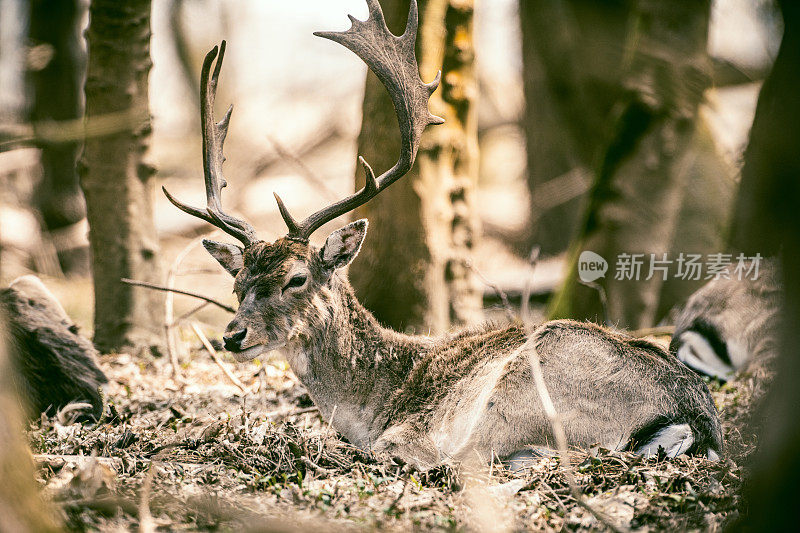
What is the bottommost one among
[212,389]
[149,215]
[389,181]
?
[212,389]

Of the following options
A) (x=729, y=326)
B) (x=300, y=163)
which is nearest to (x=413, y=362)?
(x=300, y=163)

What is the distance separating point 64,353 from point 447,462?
3359mm

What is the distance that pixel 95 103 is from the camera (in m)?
7.32

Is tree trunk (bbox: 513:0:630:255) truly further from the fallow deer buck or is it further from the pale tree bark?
the fallow deer buck

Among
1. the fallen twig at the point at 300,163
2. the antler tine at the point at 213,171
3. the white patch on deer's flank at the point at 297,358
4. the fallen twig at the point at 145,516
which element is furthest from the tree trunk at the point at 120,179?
the fallen twig at the point at 145,516

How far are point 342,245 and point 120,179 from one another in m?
3.13

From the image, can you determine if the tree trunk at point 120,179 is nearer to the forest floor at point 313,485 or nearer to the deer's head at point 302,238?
the deer's head at point 302,238

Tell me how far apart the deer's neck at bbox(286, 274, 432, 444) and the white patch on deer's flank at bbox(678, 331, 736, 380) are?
10.4 ft

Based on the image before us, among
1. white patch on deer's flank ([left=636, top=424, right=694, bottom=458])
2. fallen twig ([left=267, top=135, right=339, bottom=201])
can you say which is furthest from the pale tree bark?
white patch on deer's flank ([left=636, top=424, right=694, bottom=458])

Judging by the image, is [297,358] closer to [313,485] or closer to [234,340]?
[234,340]

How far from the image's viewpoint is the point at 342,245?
5.43m

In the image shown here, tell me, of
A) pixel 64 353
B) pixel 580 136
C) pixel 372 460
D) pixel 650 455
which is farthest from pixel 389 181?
pixel 580 136

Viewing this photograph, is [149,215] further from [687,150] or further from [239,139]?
[239,139]

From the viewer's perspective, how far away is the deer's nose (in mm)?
4938
